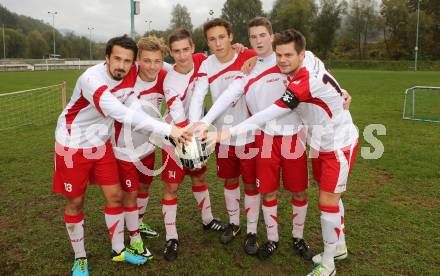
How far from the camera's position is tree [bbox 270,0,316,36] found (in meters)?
76.2

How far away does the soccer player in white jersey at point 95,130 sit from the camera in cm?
386

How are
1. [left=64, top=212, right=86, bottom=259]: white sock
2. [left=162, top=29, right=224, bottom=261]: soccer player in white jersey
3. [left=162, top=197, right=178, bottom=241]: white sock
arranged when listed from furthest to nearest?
[left=162, top=197, right=178, bottom=241]: white sock → [left=162, top=29, right=224, bottom=261]: soccer player in white jersey → [left=64, top=212, right=86, bottom=259]: white sock

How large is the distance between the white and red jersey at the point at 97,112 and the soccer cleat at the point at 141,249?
123 centimetres

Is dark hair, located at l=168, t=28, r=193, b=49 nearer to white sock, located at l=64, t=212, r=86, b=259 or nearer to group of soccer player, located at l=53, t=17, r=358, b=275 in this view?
group of soccer player, located at l=53, t=17, r=358, b=275

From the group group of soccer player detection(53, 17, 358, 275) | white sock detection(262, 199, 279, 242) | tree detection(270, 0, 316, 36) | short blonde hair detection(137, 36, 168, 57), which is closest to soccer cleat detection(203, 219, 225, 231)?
group of soccer player detection(53, 17, 358, 275)

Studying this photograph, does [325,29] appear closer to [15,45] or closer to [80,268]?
[80,268]

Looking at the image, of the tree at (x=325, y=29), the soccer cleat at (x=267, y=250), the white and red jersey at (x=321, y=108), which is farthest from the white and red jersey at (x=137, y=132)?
the tree at (x=325, y=29)

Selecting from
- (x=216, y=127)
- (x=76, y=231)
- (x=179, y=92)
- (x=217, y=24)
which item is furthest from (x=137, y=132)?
(x=217, y=24)

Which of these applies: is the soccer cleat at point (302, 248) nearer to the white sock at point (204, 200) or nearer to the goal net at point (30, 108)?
the white sock at point (204, 200)

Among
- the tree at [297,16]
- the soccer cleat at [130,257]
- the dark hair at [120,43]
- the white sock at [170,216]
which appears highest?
the tree at [297,16]

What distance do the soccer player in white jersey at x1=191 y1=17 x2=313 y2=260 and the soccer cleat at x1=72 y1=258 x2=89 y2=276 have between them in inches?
73.5

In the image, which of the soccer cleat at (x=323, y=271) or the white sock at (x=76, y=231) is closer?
the soccer cleat at (x=323, y=271)

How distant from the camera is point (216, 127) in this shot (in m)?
4.74

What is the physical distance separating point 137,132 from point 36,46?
382 feet
